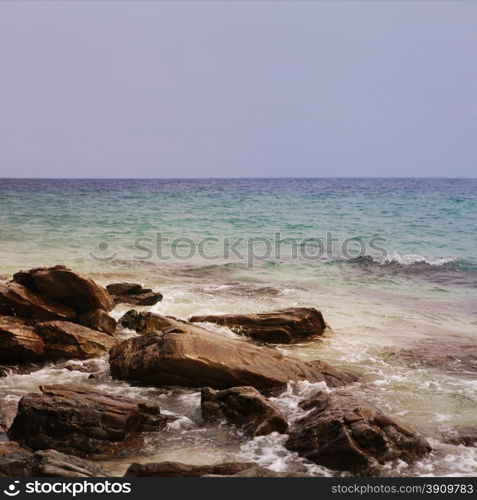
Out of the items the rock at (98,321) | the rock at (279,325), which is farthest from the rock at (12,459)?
the rock at (279,325)

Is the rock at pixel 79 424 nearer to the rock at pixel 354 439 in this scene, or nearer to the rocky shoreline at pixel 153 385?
the rocky shoreline at pixel 153 385

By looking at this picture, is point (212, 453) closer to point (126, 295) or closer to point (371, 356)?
point (371, 356)

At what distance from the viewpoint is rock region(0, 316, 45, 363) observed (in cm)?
870

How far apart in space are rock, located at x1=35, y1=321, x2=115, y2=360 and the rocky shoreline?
0.02m

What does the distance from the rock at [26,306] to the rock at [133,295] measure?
2.83 meters

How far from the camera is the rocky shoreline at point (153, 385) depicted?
5.71 meters

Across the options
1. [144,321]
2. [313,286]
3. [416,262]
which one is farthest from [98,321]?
[416,262]

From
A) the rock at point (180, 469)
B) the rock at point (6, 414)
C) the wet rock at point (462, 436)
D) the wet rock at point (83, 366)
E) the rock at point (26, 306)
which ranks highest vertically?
the rock at point (26, 306)

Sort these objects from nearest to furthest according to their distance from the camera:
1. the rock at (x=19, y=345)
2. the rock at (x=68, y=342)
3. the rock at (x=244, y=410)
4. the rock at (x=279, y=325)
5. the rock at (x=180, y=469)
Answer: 1. the rock at (x=180, y=469)
2. the rock at (x=244, y=410)
3. the rock at (x=19, y=345)
4. the rock at (x=68, y=342)
5. the rock at (x=279, y=325)

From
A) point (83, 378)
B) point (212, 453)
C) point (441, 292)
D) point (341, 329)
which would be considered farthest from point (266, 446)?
point (441, 292)

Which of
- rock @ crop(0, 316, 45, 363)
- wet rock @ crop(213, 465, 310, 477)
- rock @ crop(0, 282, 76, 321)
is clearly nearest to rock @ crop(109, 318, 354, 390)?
rock @ crop(0, 316, 45, 363)

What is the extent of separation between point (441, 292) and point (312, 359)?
7878mm

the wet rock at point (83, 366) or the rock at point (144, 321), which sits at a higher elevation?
the rock at point (144, 321)

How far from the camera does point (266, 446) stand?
6.13 m
